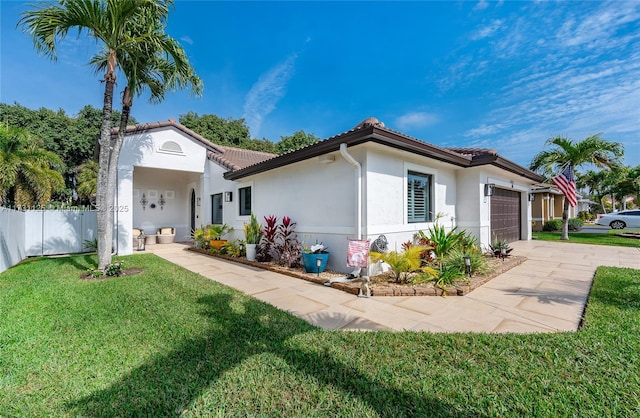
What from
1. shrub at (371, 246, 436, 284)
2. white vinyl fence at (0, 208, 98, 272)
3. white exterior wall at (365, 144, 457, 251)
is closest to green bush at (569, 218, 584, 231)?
white exterior wall at (365, 144, 457, 251)

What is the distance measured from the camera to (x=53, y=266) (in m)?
8.08

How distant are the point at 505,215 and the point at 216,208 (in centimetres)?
1334

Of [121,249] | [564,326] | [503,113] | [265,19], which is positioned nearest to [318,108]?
[265,19]

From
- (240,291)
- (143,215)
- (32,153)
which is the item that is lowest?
(240,291)

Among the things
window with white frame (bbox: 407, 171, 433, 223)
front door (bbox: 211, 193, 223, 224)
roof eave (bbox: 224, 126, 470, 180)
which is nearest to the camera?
roof eave (bbox: 224, 126, 470, 180)

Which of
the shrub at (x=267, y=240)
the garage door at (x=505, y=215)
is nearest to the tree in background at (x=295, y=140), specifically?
the garage door at (x=505, y=215)

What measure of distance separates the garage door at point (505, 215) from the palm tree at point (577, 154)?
8.71ft

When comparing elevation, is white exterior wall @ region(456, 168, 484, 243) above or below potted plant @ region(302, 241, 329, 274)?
above

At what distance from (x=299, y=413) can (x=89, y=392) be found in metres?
1.95

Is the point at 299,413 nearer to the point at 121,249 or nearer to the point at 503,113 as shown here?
the point at 121,249

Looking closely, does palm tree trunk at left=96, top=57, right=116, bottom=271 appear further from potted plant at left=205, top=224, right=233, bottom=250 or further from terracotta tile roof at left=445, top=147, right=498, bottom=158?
terracotta tile roof at left=445, top=147, right=498, bottom=158

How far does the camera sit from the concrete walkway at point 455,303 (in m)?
3.85

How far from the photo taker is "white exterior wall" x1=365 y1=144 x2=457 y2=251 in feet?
20.9

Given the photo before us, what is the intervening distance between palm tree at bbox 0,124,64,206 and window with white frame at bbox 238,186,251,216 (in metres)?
9.32
